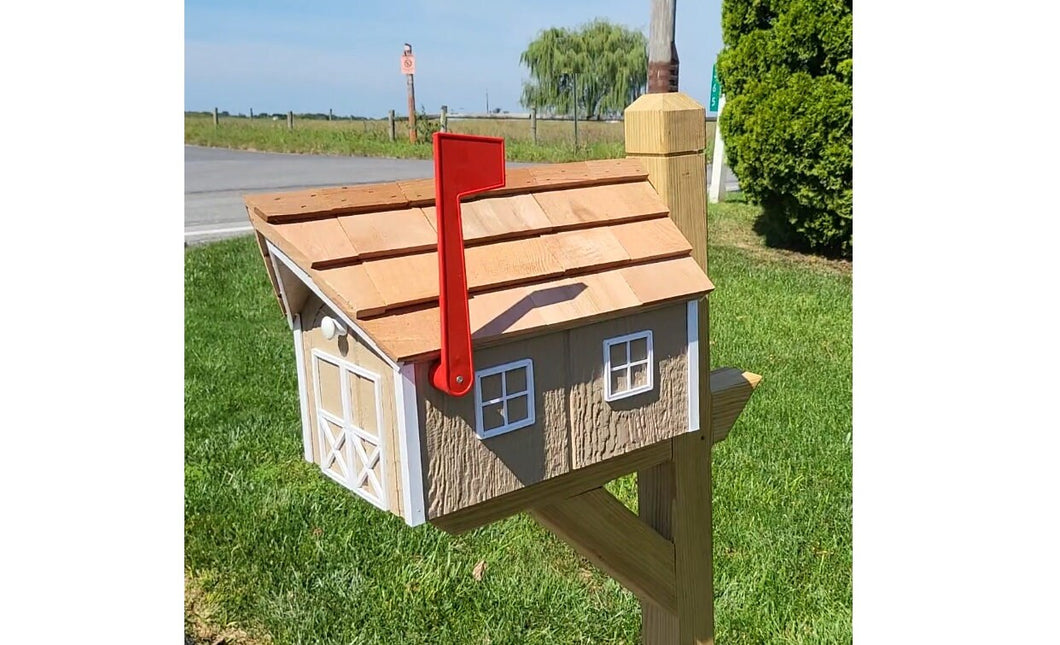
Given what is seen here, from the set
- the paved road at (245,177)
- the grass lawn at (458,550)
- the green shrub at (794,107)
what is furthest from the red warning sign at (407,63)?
the paved road at (245,177)

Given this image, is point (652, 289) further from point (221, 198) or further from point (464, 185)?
point (221, 198)

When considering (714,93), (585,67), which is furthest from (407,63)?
(585,67)

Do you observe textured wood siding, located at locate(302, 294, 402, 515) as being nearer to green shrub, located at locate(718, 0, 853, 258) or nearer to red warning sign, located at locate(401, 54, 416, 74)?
red warning sign, located at locate(401, 54, 416, 74)

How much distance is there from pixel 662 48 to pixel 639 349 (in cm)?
46

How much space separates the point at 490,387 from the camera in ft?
3.64

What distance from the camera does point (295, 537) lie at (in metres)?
2.74

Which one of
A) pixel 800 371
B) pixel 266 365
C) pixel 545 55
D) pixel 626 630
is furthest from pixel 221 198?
pixel 545 55

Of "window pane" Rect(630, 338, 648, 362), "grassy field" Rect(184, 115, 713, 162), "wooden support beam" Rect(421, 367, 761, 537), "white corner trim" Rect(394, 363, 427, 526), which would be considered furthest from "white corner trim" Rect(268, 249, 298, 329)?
"grassy field" Rect(184, 115, 713, 162)

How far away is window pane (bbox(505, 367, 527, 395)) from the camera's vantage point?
1.13m

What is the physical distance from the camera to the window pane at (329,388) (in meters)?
1.18

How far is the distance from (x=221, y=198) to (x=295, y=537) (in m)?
9.12

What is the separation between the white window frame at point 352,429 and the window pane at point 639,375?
0.36 meters

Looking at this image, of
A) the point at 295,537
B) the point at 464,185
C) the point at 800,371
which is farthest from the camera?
the point at 800,371

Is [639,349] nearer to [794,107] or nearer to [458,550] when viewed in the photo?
[458,550]
